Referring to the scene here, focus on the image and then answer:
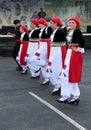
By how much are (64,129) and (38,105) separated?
73.3 inches

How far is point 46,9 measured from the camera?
2548 cm

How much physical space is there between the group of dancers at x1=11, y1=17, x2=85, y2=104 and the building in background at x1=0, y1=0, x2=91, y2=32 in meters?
11.8

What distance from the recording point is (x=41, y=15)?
78.0ft

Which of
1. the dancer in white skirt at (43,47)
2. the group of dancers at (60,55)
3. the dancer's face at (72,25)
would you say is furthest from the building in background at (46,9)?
the dancer's face at (72,25)

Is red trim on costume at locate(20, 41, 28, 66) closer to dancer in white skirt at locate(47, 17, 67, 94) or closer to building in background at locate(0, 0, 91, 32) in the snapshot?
dancer in white skirt at locate(47, 17, 67, 94)

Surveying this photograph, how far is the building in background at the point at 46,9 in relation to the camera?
24828 millimetres

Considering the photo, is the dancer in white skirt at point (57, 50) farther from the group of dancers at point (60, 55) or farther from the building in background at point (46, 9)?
the building in background at point (46, 9)

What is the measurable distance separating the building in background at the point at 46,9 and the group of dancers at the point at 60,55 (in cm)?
1176

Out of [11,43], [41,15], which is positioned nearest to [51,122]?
[11,43]

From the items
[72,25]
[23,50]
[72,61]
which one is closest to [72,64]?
[72,61]

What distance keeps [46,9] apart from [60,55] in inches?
628

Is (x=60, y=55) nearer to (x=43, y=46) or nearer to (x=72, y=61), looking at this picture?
(x=72, y=61)

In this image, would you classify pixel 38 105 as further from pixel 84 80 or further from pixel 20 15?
pixel 20 15

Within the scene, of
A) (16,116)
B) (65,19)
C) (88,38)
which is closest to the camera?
(16,116)
